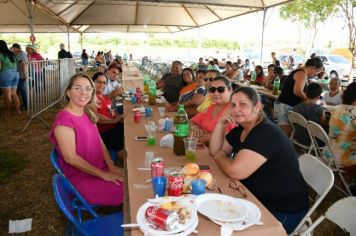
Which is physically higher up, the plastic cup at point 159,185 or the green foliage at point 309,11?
the green foliage at point 309,11

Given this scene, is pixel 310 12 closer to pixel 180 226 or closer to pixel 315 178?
pixel 315 178

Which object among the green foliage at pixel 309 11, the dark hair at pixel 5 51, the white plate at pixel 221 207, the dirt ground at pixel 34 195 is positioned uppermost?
the green foliage at pixel 309 11

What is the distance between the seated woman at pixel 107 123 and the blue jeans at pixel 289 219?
219cm

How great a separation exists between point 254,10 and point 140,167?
10475 mm

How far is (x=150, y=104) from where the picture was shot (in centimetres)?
445

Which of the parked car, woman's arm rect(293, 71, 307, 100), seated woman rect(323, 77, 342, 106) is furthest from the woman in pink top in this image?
the parked car

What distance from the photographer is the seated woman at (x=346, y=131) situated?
3125 mm

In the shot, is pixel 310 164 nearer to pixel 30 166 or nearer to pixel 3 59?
pixel 30 166

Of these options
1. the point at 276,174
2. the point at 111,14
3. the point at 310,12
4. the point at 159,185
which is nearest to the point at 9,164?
the point at 159,185

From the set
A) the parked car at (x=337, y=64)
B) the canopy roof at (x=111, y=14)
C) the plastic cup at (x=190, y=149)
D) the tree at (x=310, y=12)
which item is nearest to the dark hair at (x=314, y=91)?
the plastic cup at (x=190, y=149)

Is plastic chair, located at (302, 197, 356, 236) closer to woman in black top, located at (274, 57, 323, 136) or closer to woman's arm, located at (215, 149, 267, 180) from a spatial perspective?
woman's arm, located at (215, 149, 267, 180)

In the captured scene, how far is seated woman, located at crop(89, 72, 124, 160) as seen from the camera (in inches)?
152

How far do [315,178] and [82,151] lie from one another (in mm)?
1790

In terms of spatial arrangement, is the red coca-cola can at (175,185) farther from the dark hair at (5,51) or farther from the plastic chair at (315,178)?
the dark hair at (5,51)
